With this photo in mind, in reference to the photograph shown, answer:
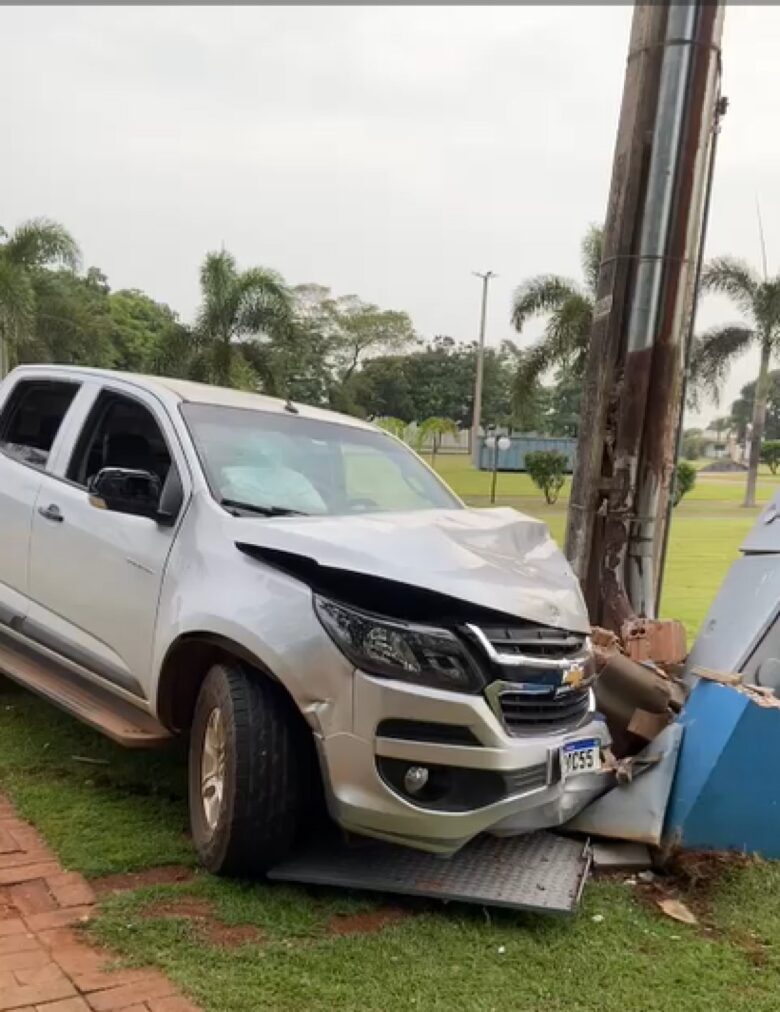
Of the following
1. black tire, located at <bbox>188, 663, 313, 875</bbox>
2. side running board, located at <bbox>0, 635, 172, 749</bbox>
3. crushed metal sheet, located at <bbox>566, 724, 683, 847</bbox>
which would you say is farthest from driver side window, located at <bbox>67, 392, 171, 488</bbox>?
crushed metal sheet, located at <bbox>566, 724, 683, 847</bbox>

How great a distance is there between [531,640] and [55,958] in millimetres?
1826

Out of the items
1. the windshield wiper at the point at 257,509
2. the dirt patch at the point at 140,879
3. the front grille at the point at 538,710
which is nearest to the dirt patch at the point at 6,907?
the dirt patch at the point at 140,879

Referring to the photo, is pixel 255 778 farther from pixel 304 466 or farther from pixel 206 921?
pixel 304 466

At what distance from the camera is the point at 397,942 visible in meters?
3.15

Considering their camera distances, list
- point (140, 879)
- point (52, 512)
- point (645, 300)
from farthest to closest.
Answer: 1. point (645, 300)
2. point (52, 512)
3. point (140, 879)

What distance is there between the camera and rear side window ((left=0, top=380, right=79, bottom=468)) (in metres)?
5.14

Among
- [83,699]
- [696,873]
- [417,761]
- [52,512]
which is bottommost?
[696,873]

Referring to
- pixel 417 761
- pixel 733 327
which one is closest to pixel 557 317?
pixel 733 327

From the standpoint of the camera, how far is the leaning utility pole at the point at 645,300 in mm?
5766

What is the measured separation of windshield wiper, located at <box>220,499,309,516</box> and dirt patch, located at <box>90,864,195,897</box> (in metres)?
1.36

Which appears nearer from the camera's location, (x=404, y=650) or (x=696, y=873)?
(x=404, y=650)

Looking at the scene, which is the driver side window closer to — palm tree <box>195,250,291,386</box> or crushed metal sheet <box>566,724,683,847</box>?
crushed metal sheet <box>566,724,683,847</box>

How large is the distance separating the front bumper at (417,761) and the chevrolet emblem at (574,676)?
0.95 feet

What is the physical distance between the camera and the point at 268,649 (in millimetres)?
3299
